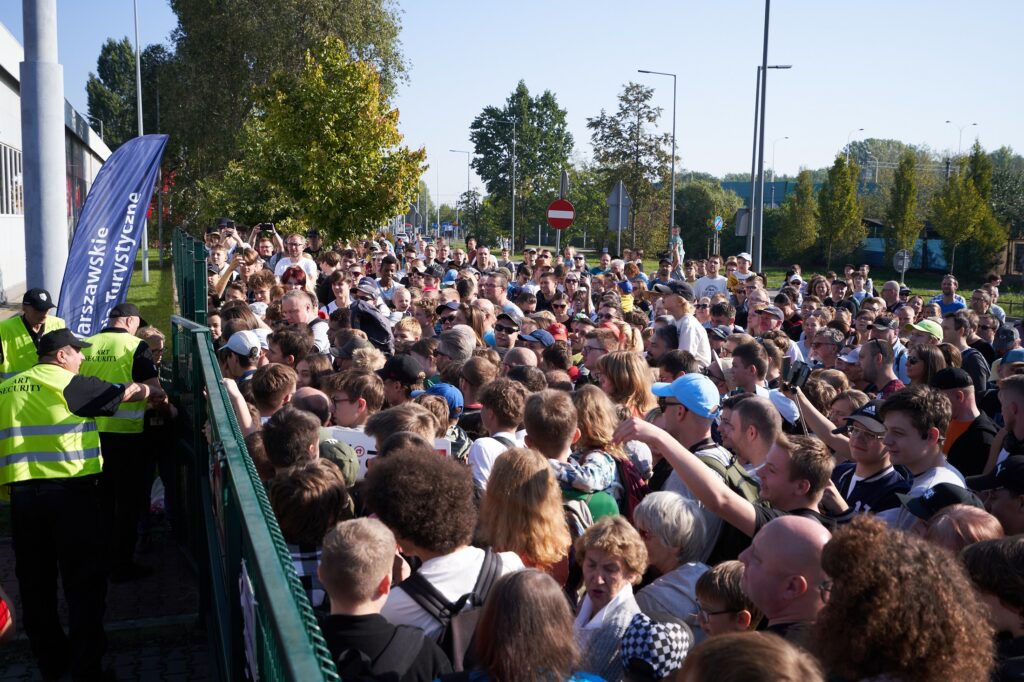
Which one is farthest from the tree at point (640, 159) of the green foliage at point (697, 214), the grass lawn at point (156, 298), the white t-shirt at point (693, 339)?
the white t-shirt at point (693, 339)

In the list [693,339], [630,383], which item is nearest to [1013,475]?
[630,383]

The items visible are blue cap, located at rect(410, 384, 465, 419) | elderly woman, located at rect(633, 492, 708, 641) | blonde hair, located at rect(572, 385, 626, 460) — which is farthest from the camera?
blue cap, located at rect(410, 384, 465, 419)

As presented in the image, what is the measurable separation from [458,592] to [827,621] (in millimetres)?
1299

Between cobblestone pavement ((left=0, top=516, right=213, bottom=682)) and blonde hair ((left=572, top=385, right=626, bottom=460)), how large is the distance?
2.71 m

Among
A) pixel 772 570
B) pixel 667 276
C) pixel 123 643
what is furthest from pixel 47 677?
pixel 667 276

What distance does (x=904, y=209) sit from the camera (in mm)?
52781

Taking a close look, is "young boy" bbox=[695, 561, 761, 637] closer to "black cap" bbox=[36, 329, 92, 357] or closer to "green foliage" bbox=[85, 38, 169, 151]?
"black cap" bbox=[36, 329, 92, 357]

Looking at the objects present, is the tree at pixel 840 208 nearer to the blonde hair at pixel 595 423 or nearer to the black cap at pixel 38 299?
the black cap at pixel 38 299

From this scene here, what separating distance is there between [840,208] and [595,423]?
2075 inches

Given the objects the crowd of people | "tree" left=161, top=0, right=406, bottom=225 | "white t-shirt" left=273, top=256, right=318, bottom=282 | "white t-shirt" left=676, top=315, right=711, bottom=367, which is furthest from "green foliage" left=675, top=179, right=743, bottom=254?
the crowd of people

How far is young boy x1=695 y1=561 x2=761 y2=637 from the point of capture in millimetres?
3416

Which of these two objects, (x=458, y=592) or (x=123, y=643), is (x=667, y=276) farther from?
(x=458, y=592)

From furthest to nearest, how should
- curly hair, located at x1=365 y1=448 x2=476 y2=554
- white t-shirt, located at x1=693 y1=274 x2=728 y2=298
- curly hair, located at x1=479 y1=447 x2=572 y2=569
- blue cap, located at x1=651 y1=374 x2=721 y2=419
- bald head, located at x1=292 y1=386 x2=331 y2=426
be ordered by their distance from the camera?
white t-shirt, located at x1=693 y1=274 x2=728 y2=298 → bald head, located at x1=292 y1=386 x2=331 y2=426 → blue cap, located at x1=651 y1=374 x2=721 y2=419 → curly hair, located at x1=479 y1=447 x2=572 y2=569 → curly hair, located at x1=365 y1=448 x2=476 y2=554

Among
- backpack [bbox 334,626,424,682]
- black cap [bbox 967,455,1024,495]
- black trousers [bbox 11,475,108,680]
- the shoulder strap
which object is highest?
black cap [bbox 967,455,1024,495]
